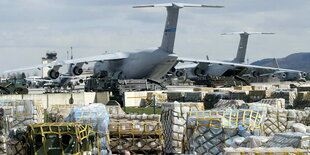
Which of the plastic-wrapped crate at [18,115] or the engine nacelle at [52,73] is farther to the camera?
the engine nacelle at [52,73]

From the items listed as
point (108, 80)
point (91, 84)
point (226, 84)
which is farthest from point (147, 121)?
point (226, 84)

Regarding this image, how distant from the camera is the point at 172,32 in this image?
48719 mm

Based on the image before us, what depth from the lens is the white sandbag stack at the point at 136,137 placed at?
1298 centimetres

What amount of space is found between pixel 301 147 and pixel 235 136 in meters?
2.30

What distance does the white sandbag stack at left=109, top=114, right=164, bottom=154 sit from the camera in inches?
511

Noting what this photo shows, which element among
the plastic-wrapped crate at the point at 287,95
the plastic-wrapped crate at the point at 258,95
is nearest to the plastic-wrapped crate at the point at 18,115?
the plastic-wrapped crate at the point at 258,95

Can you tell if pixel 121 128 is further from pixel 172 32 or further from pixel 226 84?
pixel 226 84

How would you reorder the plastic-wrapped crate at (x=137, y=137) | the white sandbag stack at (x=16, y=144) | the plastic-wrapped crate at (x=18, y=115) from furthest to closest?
1. the plastic-wrapped crate at (x=18, y=115)
2. the plastic-wrapped crate at (x=137, y=137)
3. the white sandbag stack at (x=16, y=144)

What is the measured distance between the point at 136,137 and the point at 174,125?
4.32ft

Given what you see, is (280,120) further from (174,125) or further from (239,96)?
(239,96)

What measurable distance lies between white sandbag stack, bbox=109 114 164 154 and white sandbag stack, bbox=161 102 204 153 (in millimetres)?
735

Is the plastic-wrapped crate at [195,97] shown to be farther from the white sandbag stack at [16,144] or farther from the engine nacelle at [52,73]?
the white sandbag stack at [16,144]

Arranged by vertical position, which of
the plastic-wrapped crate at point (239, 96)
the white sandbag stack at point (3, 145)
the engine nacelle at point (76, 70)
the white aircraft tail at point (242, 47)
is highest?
the white aircraft tail at point (242, 47)

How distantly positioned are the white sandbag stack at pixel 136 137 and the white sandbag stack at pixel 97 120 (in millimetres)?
615
